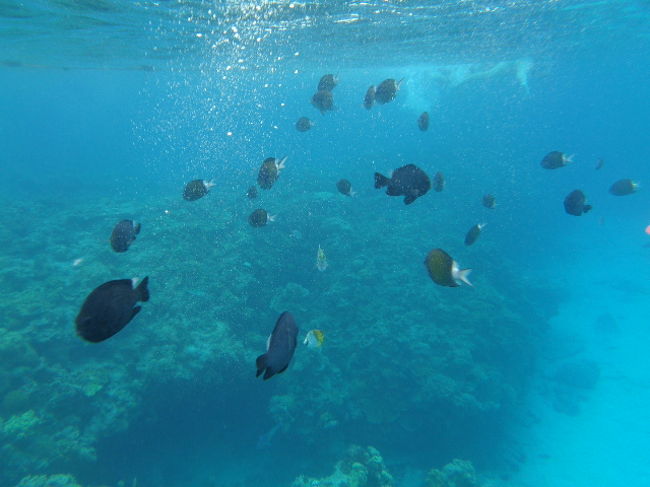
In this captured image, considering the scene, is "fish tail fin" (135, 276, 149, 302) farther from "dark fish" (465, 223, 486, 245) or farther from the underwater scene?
"dark fish" (465, 223, 486, 245)

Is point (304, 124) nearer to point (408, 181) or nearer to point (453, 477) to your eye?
point (408, 181)

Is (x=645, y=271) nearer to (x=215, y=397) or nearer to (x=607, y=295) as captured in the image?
(x=607, y=295)

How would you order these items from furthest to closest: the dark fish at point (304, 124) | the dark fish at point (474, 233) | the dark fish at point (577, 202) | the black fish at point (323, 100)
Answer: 1. the dark fish at point (304, 124)
2. the black fish at point (323, 100)
3. the dark fish at point (474, 233)
4. the dark fish at point (577, 202)

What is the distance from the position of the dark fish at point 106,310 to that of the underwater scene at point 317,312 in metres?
0.01

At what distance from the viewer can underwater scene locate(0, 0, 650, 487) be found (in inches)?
335

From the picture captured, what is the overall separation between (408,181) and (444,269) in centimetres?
110

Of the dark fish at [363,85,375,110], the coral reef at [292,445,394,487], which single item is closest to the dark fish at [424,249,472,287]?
the dark fish at [363,85,375,110]

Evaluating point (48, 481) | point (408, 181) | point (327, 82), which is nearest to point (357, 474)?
point (48, 481)

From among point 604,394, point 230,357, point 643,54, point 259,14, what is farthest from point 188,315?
point 643,54

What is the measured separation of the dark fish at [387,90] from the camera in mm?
6430

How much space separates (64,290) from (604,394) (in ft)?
83.4

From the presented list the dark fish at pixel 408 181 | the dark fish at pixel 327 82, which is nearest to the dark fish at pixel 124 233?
the dark fish at pixel 408 181

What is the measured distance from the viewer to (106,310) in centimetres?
233

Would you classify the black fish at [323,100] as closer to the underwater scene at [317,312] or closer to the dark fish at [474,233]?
the underwater scene at [317,312]
